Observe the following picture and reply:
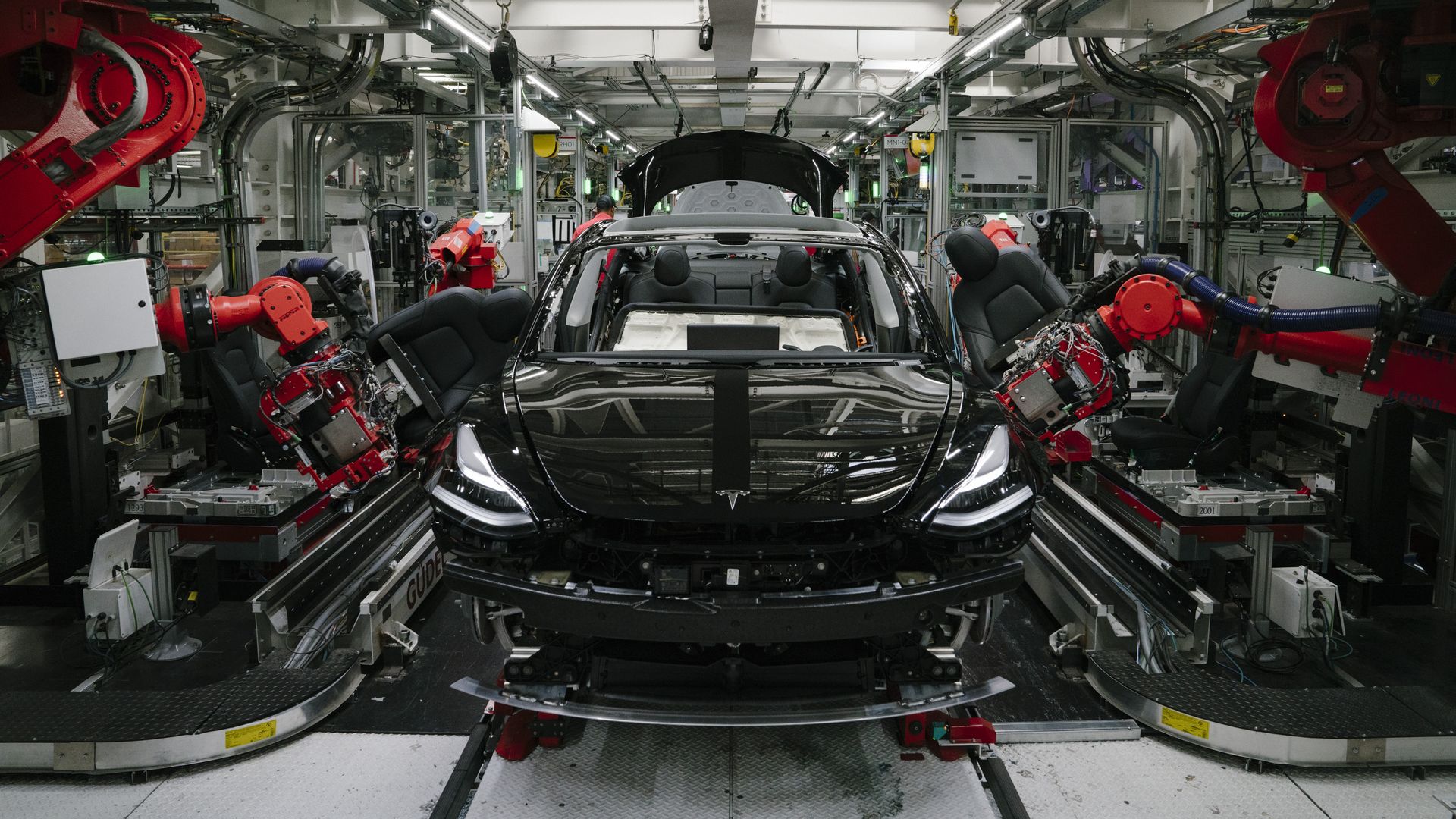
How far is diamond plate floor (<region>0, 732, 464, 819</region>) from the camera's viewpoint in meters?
2.74

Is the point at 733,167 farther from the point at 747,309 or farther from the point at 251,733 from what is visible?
the point at 251,733

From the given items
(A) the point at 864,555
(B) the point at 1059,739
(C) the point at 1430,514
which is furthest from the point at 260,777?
(C) the point at 1430,514

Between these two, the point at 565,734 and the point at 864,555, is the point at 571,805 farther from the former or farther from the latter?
the point at 864,555

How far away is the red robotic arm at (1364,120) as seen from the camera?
3.68 metres

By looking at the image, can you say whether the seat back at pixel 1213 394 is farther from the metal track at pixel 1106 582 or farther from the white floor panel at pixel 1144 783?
the white floor panel at pixel 1144 783

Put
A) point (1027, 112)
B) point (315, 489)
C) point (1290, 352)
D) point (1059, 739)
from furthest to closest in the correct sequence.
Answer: point (1027, 112) → point (315, 489) → point (1290, 352) → point (1059, 739)

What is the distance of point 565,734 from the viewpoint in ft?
9.78

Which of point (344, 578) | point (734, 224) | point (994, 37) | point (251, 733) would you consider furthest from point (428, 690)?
point (994, 37)

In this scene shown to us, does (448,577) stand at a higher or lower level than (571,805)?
higher

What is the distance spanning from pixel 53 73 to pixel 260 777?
257 centimetres

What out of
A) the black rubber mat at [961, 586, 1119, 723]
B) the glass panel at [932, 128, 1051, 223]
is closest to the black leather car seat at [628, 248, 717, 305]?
the black rubber mat at [961, 586, 1119, 723]

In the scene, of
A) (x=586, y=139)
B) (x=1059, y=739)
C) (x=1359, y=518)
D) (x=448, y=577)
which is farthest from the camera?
(x=586, y=139)

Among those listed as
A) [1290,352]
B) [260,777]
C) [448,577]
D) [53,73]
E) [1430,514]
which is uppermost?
[53,73]

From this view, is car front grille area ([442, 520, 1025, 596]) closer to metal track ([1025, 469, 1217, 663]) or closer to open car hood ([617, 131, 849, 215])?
metal track ([1025, 469, 1217, 663])
